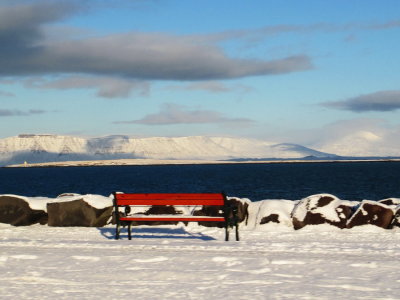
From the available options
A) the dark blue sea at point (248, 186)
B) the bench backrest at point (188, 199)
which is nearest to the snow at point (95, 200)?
the bench backrest at point (188, 199)

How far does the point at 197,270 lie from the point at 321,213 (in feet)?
24.4

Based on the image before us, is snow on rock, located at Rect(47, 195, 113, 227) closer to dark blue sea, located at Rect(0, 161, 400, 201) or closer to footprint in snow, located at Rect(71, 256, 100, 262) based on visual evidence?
footprint in snow, located at Rect(71, 256, 100, 262)

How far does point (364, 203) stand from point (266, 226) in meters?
2.63

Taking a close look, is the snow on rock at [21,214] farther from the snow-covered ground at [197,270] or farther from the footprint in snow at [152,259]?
the footprint in snow at [152,259]

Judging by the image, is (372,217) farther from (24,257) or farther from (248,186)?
(248,186)

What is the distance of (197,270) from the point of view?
834 cm

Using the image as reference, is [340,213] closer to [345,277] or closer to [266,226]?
[266,226]

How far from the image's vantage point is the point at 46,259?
9.30 metres

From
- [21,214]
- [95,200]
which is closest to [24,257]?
[95,200]

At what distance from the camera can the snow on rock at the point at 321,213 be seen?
588 inches

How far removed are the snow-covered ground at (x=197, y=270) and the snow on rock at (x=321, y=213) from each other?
232cm

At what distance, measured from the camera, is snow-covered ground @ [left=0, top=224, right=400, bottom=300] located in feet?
23.0

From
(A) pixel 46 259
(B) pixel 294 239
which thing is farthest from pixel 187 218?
(A) pixel 46 259

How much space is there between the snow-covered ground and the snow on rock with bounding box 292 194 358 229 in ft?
7.61
